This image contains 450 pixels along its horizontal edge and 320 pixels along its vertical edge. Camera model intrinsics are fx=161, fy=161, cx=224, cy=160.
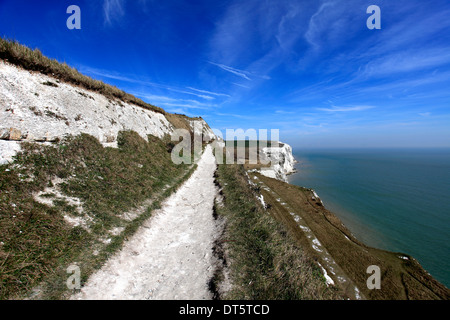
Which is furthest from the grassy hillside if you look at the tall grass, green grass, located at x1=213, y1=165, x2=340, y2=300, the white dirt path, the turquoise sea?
the tall grass

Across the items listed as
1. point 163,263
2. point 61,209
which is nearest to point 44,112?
point 61,209

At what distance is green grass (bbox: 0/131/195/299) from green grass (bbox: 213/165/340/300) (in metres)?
5.43

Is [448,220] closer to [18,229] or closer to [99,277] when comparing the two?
[99,277]

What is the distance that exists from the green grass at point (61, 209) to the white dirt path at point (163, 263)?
1.92ft

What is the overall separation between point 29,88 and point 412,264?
3402 cm

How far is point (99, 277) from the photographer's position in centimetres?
607

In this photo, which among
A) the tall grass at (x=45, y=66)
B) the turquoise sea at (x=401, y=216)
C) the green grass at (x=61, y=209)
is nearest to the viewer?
the green grass at (x=61, y=209)

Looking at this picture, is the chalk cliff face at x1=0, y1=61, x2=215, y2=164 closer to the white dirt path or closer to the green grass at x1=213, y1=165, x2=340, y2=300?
the white dirt path

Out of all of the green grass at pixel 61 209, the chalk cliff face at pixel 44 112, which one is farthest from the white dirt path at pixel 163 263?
the chalk cliff face at pixel 44 112

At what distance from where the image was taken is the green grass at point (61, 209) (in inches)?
210

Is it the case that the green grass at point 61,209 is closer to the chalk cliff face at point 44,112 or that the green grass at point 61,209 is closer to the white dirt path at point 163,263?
the white dirt path at point 163,263

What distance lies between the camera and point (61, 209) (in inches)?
307

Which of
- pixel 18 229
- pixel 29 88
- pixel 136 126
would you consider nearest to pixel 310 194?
pixel 136 126

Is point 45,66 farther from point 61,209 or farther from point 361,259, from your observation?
point 361,259
